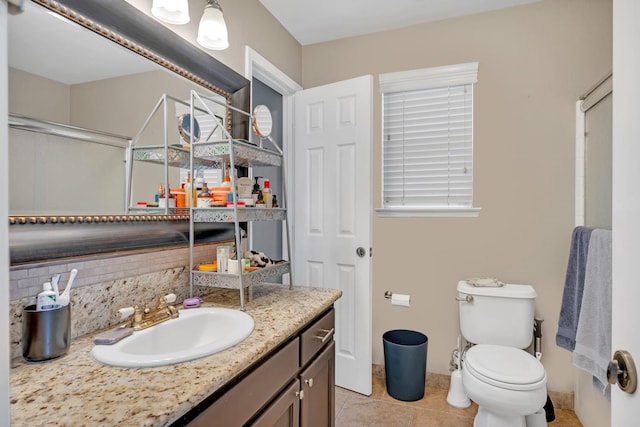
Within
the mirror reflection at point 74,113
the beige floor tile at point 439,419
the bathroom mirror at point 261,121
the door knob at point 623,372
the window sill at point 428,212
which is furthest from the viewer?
the window sill at point 428,212

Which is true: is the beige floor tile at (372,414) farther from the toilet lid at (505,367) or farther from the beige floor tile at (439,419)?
the toilet lid at (505,367)

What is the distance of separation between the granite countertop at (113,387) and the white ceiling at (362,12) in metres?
2.04

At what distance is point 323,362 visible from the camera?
57.5 inches

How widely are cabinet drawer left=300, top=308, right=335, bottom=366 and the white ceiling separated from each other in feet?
6.13

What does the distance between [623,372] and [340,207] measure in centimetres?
184

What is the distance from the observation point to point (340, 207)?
2369 millimetres

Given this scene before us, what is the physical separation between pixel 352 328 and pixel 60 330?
1.76m

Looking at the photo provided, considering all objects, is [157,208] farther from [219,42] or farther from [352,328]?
[352,328]

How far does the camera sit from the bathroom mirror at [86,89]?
0.96 metres

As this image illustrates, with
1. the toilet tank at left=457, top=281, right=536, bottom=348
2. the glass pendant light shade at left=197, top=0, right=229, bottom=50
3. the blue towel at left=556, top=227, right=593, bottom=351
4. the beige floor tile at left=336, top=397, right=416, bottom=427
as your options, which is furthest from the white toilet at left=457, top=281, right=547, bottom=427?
the glass pendant light shade at left=197, top=0, right=229, bottom=50

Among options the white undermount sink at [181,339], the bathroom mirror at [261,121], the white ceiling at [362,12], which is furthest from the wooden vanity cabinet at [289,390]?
the white ceiling at [362,12]

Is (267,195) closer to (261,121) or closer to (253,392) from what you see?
(261,121)

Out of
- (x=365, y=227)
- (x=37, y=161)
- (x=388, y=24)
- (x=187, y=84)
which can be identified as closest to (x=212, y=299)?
(x=37, y=161)

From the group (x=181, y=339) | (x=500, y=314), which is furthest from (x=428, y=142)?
(x=181, y=339)
